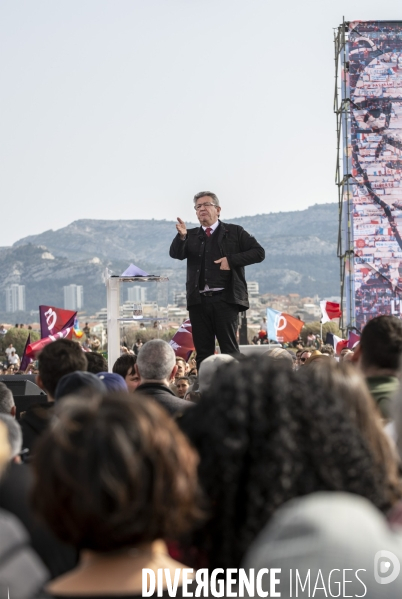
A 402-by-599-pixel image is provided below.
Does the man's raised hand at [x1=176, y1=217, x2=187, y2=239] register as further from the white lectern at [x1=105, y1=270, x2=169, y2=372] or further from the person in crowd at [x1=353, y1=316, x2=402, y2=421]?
the person in crowd at [x1=353, y1=316, x2=402, y2=421]

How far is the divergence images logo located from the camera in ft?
5.08

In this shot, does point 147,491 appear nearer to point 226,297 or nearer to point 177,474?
point 177,474

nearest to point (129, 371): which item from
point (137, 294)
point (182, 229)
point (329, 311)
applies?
point (182, 229)

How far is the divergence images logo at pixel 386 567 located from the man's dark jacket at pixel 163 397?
3201mm

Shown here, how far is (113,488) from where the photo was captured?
1758 millimetres

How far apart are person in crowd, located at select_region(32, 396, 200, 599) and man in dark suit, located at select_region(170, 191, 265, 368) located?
240 inches

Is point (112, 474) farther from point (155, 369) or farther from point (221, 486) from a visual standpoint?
A: point (155, 369)

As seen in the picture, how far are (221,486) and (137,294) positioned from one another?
10.9 m

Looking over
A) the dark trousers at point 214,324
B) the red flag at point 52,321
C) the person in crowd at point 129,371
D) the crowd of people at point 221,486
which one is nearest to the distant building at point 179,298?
the red flag at point 52,321

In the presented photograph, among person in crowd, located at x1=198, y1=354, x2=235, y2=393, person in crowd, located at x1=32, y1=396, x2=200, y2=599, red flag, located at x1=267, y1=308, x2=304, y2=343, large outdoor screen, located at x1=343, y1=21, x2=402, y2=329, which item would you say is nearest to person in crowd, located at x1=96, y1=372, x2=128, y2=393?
person in crowd, located at x1=198, y1=354, x2=235, y2=393

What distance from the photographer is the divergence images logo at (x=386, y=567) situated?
1550mm

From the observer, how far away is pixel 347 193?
82.7 ft

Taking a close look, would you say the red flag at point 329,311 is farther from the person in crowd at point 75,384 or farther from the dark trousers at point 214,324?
the person in crowd at point 75,384

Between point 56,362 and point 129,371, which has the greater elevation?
point 56,362
